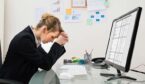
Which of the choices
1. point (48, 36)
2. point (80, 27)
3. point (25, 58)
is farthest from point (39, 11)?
point (25, 58)

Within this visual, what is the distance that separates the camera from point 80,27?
2996mm

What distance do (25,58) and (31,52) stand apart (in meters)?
0.07

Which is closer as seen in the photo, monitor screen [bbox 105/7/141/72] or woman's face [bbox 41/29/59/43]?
monitor screen [bbox 105/7/141/72]

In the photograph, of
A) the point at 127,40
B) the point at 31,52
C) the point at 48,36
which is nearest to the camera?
the point at 127,40

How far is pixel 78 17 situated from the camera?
2988 millimetres

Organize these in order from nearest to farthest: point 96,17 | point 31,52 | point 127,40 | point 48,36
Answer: point 127,40, point 31,52, point 48,36, point 96,17

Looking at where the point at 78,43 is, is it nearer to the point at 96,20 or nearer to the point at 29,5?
the point at 96,20

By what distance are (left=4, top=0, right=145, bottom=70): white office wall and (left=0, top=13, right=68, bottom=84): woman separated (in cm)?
114

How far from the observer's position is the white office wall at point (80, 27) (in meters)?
2.97

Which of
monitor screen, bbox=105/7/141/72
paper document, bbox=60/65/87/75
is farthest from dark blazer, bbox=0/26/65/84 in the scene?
monitor screen, bbox=105/7/141/72

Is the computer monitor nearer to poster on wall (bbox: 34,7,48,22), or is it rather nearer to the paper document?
the paper document

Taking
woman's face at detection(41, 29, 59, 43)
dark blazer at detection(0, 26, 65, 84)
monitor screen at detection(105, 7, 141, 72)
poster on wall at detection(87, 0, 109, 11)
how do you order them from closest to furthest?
1. monitor screen at detection(105, 7, 141, 72)
2. dark blazer at detection(0, 26, 65, 84)
3. woman's face at detection(41, 29, 59, 43)
4. poster on wall at detection(87, 0, 109, 11)

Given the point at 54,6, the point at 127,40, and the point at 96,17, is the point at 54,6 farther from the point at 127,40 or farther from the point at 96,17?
the point at 127,40

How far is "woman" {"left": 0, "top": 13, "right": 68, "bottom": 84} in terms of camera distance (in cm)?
169
